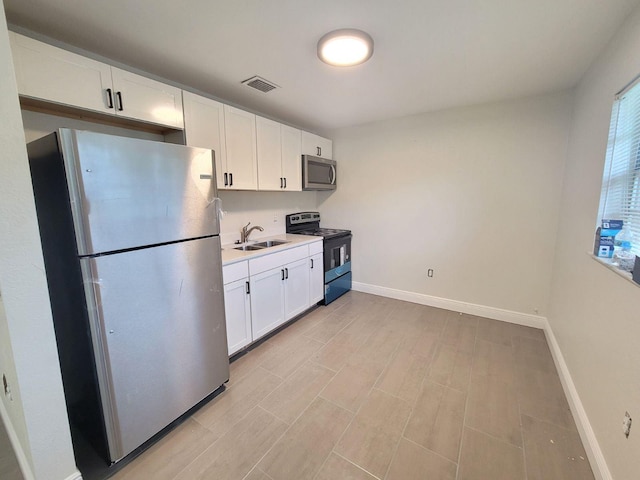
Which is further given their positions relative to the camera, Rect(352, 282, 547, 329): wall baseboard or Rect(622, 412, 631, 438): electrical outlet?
Rect(352, 282, 547, 329): wall baseboard

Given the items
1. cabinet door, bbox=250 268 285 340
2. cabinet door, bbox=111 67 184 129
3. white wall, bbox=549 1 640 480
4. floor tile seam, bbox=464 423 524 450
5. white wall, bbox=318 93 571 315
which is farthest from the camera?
white wall, bbox=318 93 571 315

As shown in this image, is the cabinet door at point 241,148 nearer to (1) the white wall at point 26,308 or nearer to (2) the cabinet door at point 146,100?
(2) the cabinet door at point 146,100

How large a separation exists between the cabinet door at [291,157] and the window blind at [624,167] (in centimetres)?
270

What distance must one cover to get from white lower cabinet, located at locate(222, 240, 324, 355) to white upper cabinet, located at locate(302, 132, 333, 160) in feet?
4.14

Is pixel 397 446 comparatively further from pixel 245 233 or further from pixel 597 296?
pixel 245 233

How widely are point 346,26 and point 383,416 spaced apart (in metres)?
2.47

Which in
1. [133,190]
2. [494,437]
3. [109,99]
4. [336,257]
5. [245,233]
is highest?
[109,99]

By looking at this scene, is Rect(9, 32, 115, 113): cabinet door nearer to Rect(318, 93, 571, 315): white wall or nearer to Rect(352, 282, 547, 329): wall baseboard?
Rect(318, 93, 571, 315): white wall

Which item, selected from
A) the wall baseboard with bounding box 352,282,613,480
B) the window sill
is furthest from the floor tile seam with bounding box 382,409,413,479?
the window sill

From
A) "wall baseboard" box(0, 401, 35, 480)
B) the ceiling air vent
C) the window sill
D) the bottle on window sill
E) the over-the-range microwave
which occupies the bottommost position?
"wall baseboard" box(0, 401, 35, 480)

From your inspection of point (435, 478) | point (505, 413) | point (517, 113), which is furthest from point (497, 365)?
point (517, 113)

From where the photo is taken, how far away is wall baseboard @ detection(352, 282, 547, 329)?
9.45ft

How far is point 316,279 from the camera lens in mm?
3277

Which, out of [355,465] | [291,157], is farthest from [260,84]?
[355,465]
